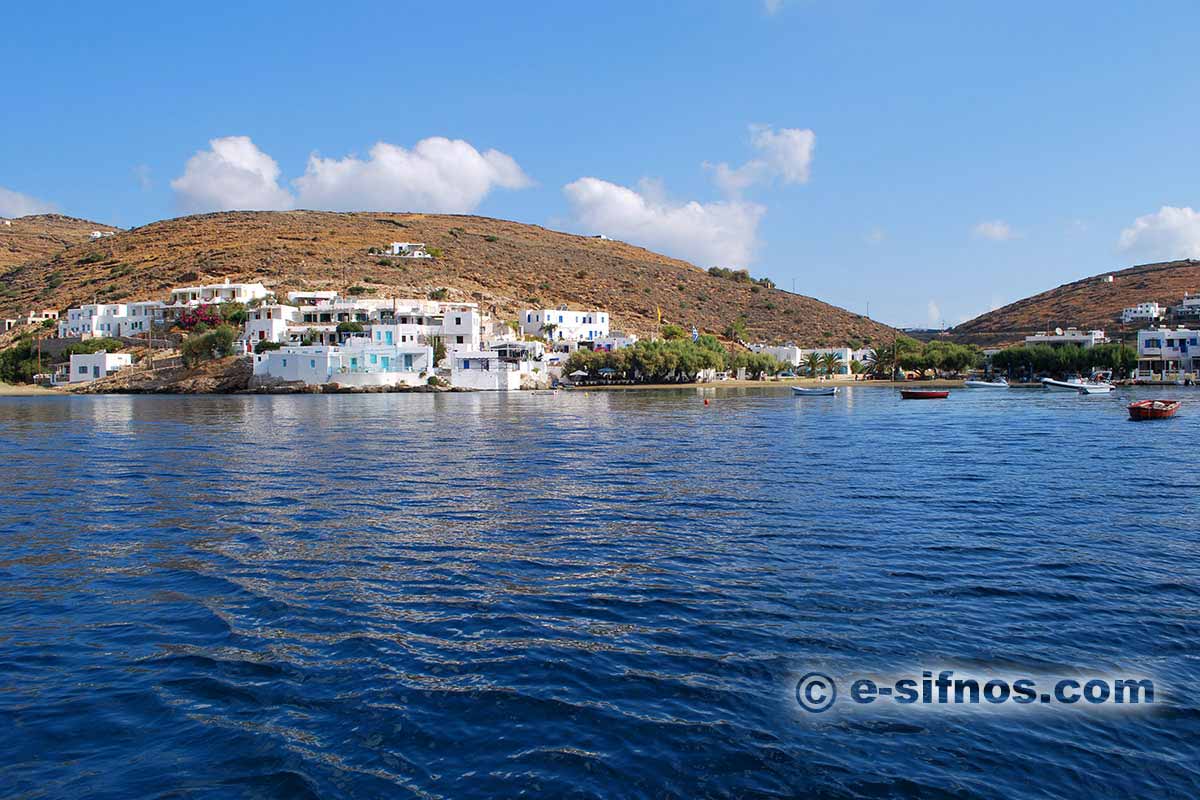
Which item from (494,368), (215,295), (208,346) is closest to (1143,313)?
(494,368)

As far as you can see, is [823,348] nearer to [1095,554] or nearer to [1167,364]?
[1167,364]

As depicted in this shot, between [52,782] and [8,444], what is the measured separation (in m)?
35.6

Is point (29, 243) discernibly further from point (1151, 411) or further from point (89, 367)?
point (1151, 411)

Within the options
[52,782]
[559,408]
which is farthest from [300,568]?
[559,408]

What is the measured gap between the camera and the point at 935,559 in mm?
15297

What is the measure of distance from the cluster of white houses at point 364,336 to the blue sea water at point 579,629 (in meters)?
62.1

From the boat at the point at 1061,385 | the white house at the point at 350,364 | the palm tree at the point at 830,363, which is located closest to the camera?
the white house at the point at 350,364

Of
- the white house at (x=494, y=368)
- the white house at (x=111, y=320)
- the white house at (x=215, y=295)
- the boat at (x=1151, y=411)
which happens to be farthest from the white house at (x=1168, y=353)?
the white house at (x=111, y=320)

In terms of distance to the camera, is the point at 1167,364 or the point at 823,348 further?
the point at 823,348

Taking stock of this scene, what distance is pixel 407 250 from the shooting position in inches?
5640

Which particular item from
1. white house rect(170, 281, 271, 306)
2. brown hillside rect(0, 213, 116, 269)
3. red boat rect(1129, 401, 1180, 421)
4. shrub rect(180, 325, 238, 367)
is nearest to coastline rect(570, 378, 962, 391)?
shrub rect(180, 325, 238, 367)

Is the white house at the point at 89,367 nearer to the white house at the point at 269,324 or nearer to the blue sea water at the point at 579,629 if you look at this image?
the white house at the point at 269,324

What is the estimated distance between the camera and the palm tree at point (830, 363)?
392 ft

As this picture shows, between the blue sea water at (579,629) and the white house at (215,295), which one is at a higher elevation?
the white house at (215,295)
